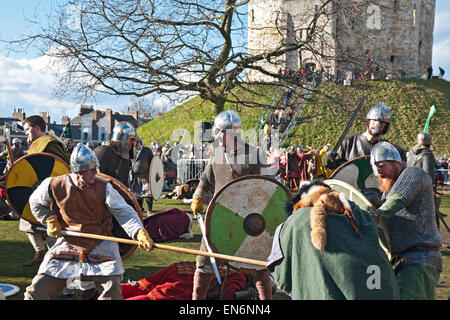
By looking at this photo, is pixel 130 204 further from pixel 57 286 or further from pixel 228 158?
pixel 228 158

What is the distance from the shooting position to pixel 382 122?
5.09m

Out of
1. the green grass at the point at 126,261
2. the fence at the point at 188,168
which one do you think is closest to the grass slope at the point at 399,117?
the fence at the point at 188,168

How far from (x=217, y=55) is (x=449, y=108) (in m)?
32.7

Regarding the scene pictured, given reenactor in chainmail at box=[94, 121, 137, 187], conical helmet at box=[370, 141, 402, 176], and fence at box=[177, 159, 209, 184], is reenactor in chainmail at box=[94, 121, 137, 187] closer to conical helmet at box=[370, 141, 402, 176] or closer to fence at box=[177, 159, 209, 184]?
conical helmet at box=[370, 141, 402, 176]

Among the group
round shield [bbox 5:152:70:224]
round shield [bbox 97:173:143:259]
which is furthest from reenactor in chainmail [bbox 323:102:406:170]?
round shield [bbox 5:152:70:224]

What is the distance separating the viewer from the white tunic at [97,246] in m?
3.72

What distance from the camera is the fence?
16562 mm

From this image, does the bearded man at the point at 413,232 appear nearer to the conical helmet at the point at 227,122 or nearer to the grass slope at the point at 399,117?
the conical helmet at the point at 227,122

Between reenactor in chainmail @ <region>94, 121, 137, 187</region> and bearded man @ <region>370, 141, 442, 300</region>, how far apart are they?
433 centimetres

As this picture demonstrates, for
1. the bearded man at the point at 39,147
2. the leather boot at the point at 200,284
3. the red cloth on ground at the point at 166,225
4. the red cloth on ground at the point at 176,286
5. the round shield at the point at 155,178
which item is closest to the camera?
the leather boot at the point at 200,284

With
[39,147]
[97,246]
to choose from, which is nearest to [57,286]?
[97,246]

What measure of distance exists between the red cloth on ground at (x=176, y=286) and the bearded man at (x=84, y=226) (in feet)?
3.03

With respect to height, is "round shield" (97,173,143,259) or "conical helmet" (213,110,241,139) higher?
"conical helmet" (213,110,241,139)

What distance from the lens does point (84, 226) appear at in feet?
12.5
